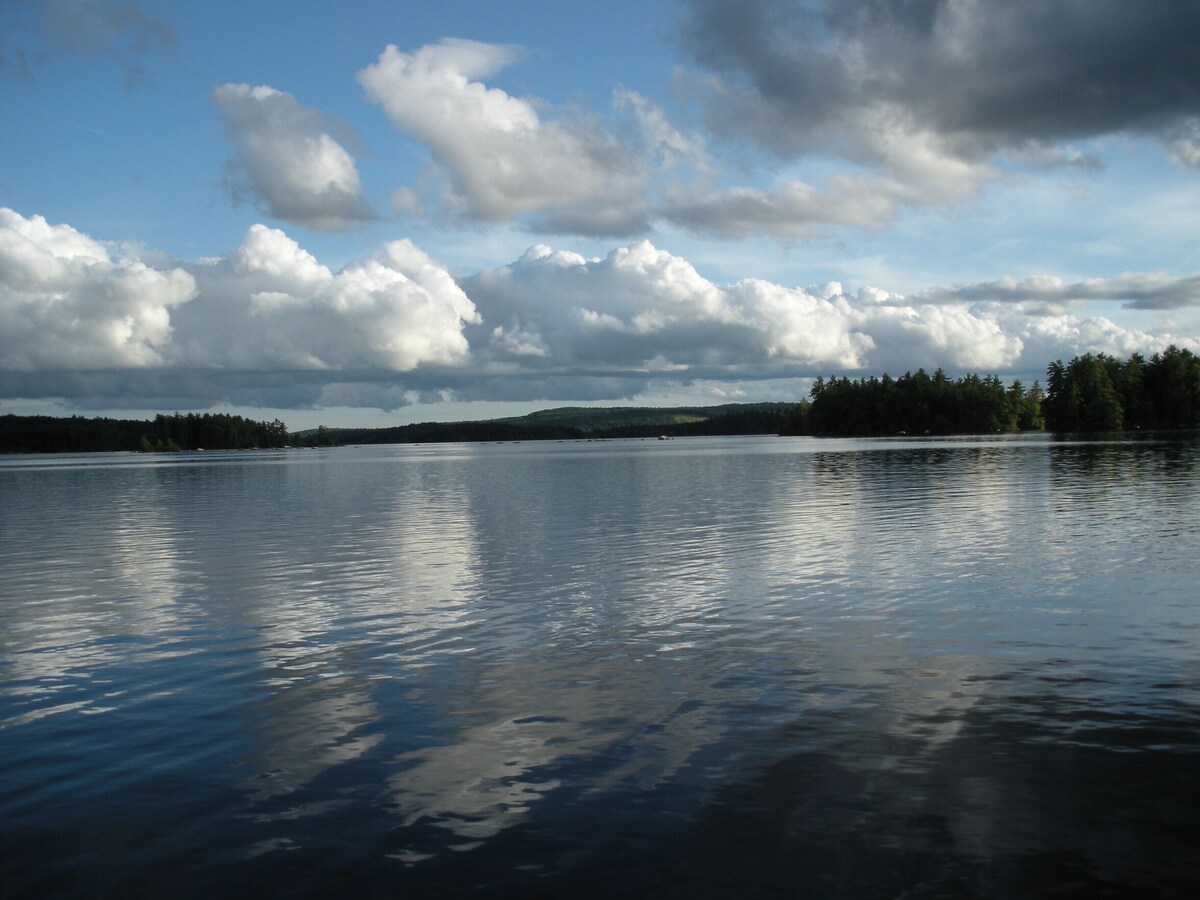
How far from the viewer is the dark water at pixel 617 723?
442 inches

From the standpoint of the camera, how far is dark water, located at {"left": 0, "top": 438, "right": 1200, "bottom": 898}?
11234mm

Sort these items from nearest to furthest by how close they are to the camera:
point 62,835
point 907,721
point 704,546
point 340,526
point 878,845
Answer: point 878,845, point 62,835, point 907,721, point 704,546, point 340,526

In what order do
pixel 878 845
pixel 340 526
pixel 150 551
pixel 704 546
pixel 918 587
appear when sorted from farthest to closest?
pixel 340 526 → pixel 150 551 → pixel 704 546 → pixel 918 587 → pixel 878 845

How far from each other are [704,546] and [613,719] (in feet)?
76.1

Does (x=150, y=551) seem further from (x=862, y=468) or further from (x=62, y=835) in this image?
(x=862, y=468)

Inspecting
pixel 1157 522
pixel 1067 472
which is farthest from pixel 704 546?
pixel 1067 472

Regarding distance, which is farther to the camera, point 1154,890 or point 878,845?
point 878,845

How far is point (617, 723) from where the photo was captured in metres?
16.2

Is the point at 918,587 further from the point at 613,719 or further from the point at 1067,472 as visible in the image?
the point at 1067,472

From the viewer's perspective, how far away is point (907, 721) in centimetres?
1595

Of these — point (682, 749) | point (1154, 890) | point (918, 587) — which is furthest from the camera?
point (918, 587)

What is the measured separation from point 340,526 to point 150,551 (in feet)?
37.8

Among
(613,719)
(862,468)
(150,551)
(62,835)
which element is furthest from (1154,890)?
(862,468)

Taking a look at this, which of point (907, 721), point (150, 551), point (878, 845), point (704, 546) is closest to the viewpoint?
point (878, 845)
